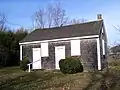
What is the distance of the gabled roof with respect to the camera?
24.0 m

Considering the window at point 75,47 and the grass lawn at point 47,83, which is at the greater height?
the window at point 75,47

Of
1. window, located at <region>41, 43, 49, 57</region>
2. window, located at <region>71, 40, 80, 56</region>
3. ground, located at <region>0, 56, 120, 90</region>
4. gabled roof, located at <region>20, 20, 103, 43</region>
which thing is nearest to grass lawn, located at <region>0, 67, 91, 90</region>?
ground, located at <region>0, 56, 120, 90</region>

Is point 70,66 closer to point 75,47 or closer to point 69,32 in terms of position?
point 75,47

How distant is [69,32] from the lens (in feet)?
84.1

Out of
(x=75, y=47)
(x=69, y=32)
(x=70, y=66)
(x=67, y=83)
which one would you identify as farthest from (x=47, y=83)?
(x=69, y=32)

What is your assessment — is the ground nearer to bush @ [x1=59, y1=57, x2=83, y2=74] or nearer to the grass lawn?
the grass lawn

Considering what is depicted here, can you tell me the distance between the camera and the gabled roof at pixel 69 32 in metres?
24.0

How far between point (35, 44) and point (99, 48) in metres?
7.73

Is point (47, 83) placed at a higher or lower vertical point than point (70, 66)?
lower

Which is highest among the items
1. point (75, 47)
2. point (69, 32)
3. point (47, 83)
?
point (69, 32)

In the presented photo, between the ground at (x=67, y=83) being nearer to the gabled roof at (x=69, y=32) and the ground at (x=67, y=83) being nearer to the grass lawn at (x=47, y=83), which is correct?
the grass lawn at (x=47, y=83)

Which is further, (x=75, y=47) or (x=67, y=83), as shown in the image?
(x=75, y=47)

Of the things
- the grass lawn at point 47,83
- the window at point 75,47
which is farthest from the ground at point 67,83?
the window at point 75,47

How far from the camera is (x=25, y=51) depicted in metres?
27.4
